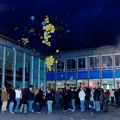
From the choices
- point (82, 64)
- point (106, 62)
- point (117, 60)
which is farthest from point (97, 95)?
point (82, 64)

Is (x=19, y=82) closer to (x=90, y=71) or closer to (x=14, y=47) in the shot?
(x=14, y=47)

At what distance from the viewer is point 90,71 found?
1570 inches

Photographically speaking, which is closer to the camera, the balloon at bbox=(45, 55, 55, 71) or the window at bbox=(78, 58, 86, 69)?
the balloon at bbox=(45, 55, 55, 71)

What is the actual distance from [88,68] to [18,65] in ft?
36.9

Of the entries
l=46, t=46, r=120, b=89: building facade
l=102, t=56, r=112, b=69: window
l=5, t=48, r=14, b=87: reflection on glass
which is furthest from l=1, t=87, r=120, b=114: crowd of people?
l=102, t=56, r=112, b=69: window

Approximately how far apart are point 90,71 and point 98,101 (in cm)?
2061

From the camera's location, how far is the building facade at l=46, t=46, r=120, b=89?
1511 inches

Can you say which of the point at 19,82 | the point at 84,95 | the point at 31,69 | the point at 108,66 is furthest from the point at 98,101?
the point at 108,66

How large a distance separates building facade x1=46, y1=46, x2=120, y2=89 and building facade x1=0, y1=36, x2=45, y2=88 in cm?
393

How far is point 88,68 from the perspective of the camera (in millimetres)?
40219

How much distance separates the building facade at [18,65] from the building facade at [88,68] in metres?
3.93

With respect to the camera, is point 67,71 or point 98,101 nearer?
point 98,101

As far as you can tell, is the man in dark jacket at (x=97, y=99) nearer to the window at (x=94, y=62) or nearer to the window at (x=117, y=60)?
the window at (x=117, y=60)

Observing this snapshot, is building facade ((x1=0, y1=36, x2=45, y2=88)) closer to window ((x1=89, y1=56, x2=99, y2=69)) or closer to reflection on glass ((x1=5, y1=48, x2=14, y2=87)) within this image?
reflection on glass ((x1=5, y1=48, x2=14, y2=87))
